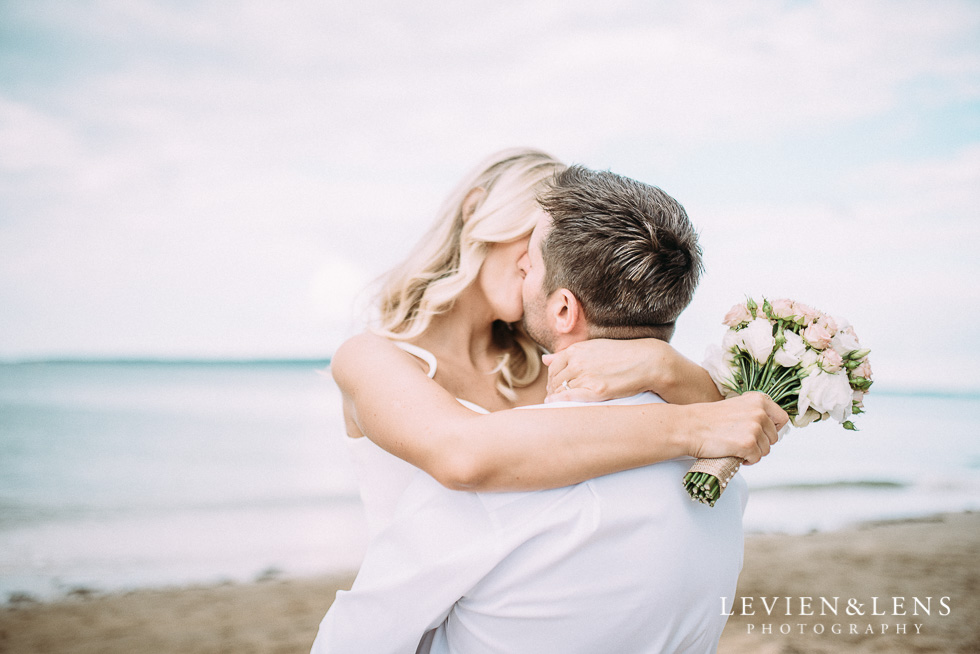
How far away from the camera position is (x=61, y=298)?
2059 centimetres

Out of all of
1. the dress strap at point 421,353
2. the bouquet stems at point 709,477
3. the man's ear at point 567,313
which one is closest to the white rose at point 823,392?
the bouquet stems at point 709,477

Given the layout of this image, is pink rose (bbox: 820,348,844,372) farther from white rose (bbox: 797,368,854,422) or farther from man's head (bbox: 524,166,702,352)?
man's head (bbox: 524,166,702,352)

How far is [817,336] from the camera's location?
1896 mm

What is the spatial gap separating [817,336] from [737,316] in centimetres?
24

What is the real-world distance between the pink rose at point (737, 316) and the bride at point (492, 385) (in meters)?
0.19

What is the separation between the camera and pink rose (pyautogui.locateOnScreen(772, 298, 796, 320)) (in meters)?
1.98

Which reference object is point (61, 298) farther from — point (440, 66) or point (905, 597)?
point (905, 597)

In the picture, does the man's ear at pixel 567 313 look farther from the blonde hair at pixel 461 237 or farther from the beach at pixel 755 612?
the beach at pixel 755 612

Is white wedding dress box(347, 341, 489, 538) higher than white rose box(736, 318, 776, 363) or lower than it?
lower

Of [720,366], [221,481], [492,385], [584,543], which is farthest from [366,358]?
[221,481]

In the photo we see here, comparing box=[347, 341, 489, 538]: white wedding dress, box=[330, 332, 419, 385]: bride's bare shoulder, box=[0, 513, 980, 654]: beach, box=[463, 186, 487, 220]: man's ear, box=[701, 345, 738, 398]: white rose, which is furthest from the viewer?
box=[0, 513, 980, 654]: beach

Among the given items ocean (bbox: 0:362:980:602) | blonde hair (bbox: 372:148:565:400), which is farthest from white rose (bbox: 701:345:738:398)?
ocean (bbox: 0:362:980:602)

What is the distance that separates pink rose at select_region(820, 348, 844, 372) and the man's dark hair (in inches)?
15.7

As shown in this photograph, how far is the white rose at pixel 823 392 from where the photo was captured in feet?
6.17
